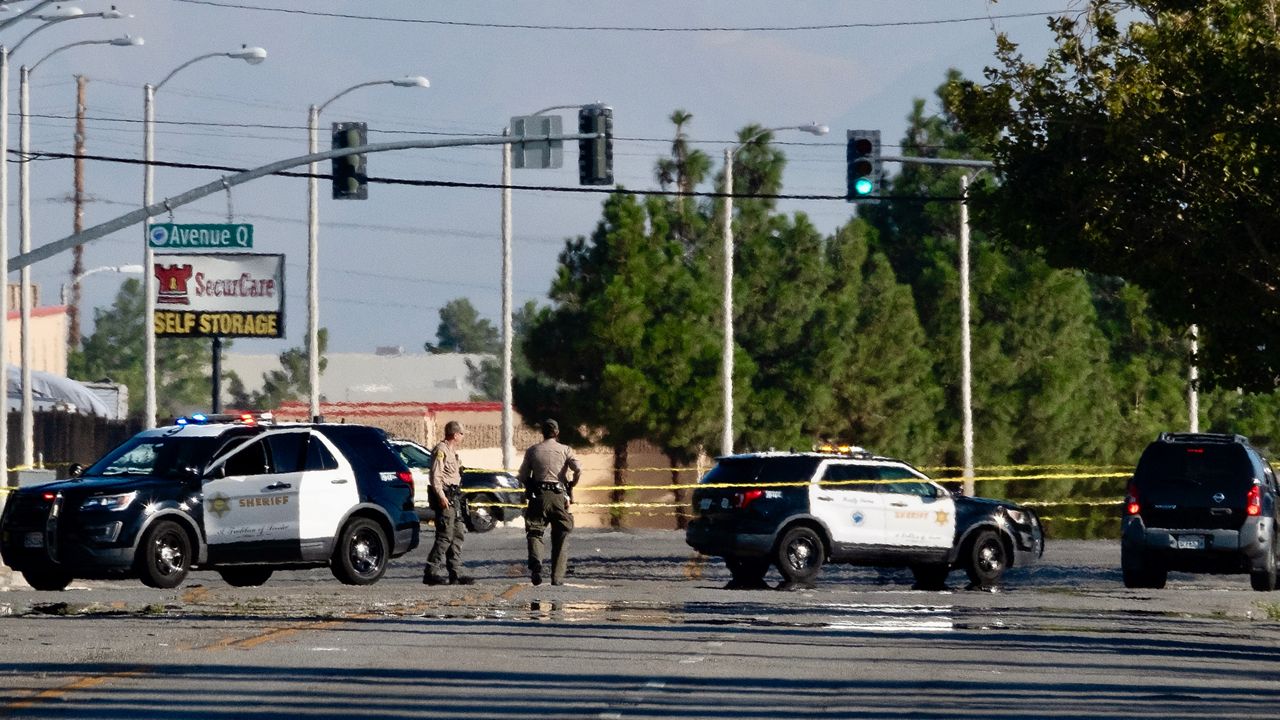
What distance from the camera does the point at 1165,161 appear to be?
81.5 feet

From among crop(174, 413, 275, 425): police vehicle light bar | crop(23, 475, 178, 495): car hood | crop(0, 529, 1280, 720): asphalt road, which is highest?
crop(174, 413, 275, 425): police vehicle light bar

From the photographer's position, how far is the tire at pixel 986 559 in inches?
1082

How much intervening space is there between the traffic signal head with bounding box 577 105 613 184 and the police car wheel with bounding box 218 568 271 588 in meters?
9.77

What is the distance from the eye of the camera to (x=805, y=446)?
54.3 meters

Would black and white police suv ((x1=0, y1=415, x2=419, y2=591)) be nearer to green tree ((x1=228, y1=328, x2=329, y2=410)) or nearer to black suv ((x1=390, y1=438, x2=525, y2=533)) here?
black suv ((x1=390, y1=438, x2=525, y2=533))

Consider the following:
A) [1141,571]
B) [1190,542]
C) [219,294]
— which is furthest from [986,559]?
[219,294]

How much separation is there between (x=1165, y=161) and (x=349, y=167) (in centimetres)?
1338

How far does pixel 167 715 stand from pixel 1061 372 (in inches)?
1801

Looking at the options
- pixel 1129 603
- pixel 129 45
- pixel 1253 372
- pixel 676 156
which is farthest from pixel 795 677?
pixel 676 156

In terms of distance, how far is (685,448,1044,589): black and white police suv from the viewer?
2633 cm

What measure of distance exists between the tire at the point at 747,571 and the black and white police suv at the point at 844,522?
12 mm

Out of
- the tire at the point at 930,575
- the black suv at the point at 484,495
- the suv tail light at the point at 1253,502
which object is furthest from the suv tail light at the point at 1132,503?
the black suv at the point at 484,495

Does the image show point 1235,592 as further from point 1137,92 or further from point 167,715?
point 167,715

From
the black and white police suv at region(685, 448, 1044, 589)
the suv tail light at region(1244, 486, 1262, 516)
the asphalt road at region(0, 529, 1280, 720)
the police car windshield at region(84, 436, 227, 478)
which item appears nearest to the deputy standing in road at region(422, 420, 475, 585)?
the asphalt road at region(0, 529, 1280, 720)
